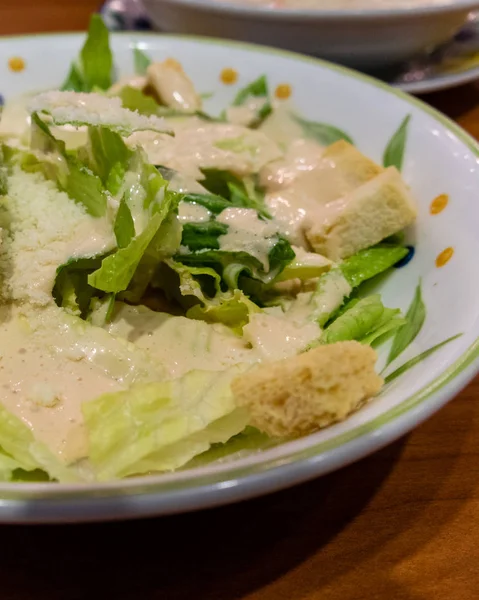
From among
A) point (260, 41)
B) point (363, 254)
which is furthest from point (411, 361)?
point (260, 41)

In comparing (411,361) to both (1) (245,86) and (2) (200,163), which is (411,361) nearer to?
(2) (200,163)

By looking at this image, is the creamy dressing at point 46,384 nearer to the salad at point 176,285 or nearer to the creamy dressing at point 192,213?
the salad at point 176,285

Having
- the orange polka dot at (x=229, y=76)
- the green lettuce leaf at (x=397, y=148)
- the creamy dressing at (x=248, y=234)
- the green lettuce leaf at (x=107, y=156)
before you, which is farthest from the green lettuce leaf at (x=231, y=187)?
the orange polka dot at (x=229, y=76)

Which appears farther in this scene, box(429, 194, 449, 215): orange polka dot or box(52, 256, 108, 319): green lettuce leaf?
box(429, 194, 449, 215): orange polka dot

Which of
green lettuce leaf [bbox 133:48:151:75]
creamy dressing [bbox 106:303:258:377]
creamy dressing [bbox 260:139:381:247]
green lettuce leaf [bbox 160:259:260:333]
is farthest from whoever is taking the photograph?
green lettuce leaf [bbox 133:48:151:75]

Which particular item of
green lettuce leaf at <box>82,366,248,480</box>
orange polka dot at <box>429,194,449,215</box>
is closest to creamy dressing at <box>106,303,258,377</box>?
green lettuce leaf at <box>82,366,248,480</box>

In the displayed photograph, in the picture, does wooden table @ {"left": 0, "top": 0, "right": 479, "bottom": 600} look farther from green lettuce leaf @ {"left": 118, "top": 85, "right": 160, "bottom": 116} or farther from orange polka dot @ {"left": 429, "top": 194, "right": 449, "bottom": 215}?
green lettuce leaf @ {"left": 118, "top": 85, "right": 160, "bottom": 116}
